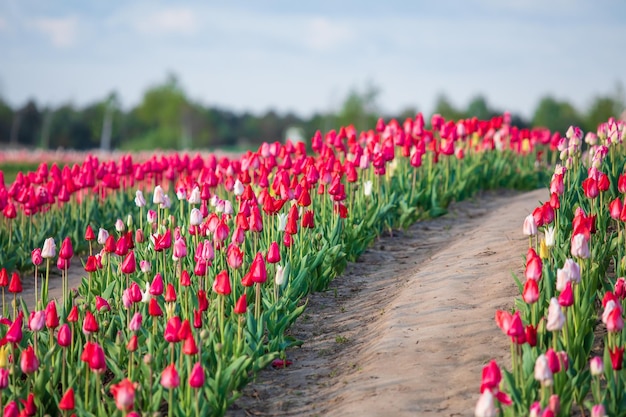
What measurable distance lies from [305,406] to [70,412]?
1529 mm

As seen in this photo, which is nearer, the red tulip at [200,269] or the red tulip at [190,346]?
the red tulip at [190,346]

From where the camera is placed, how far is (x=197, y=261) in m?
6.70

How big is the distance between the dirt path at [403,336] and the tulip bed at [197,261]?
25 cm

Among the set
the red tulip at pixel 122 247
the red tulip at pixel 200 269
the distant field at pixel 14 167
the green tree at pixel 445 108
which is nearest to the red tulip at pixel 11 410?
the red tulip at pixel 200 269

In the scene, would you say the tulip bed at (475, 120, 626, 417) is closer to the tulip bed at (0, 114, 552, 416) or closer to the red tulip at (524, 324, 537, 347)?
the red tulip at (524, 324, 537, 347)

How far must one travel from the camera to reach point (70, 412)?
222 inches

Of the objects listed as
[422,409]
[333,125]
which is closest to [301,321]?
[422,409]

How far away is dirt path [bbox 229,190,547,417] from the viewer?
5527mm

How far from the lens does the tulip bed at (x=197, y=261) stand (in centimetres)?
558

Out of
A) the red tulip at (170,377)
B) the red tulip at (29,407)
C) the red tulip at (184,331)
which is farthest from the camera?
the red tulip at (29,407)

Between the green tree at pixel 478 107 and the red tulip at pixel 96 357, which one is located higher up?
the green tree at pixel 478 107

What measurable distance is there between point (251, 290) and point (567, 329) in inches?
107

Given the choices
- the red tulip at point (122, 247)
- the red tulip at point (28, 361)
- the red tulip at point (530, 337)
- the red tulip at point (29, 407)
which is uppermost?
the red tulip at point (122, 247)

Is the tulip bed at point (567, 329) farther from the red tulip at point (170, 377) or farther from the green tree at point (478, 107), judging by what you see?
the green tree at point (478, 107)
